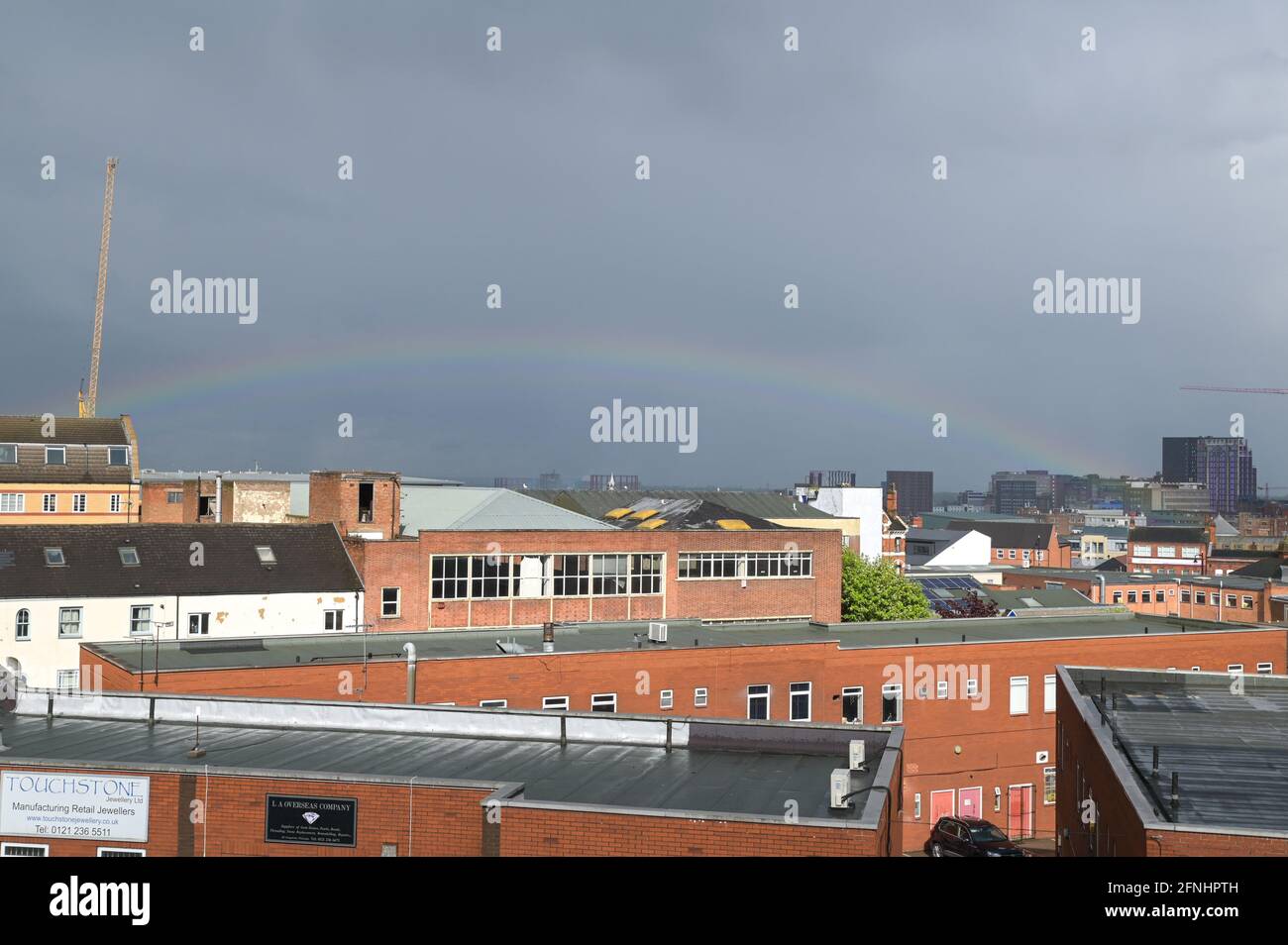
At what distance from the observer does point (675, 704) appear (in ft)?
114

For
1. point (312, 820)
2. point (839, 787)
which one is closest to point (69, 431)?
point (312, 820)

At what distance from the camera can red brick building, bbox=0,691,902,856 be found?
14508 mm

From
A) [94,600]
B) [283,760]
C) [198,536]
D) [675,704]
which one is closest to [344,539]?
[198,536]

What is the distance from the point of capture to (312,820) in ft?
50.8

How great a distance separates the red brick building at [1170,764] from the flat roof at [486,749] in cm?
354

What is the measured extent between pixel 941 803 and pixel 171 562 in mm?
33916

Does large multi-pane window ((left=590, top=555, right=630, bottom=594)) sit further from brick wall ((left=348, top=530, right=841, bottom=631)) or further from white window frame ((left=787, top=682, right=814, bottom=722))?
white window frame ((left=787, top=682, right=814, bottom=722))

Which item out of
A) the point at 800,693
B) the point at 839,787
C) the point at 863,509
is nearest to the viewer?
the point at 839,787

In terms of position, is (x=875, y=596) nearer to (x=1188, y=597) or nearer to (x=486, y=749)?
(x=486, y=749)

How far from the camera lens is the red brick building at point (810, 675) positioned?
31.7m

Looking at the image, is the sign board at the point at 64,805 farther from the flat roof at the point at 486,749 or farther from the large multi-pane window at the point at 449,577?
the large multi-pane window at the point at 449,577

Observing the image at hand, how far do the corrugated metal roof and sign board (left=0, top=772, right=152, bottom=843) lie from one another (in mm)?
32590

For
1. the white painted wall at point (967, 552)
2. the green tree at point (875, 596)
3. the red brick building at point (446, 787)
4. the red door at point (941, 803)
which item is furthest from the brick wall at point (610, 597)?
the white painted wall at point (967, 552)
